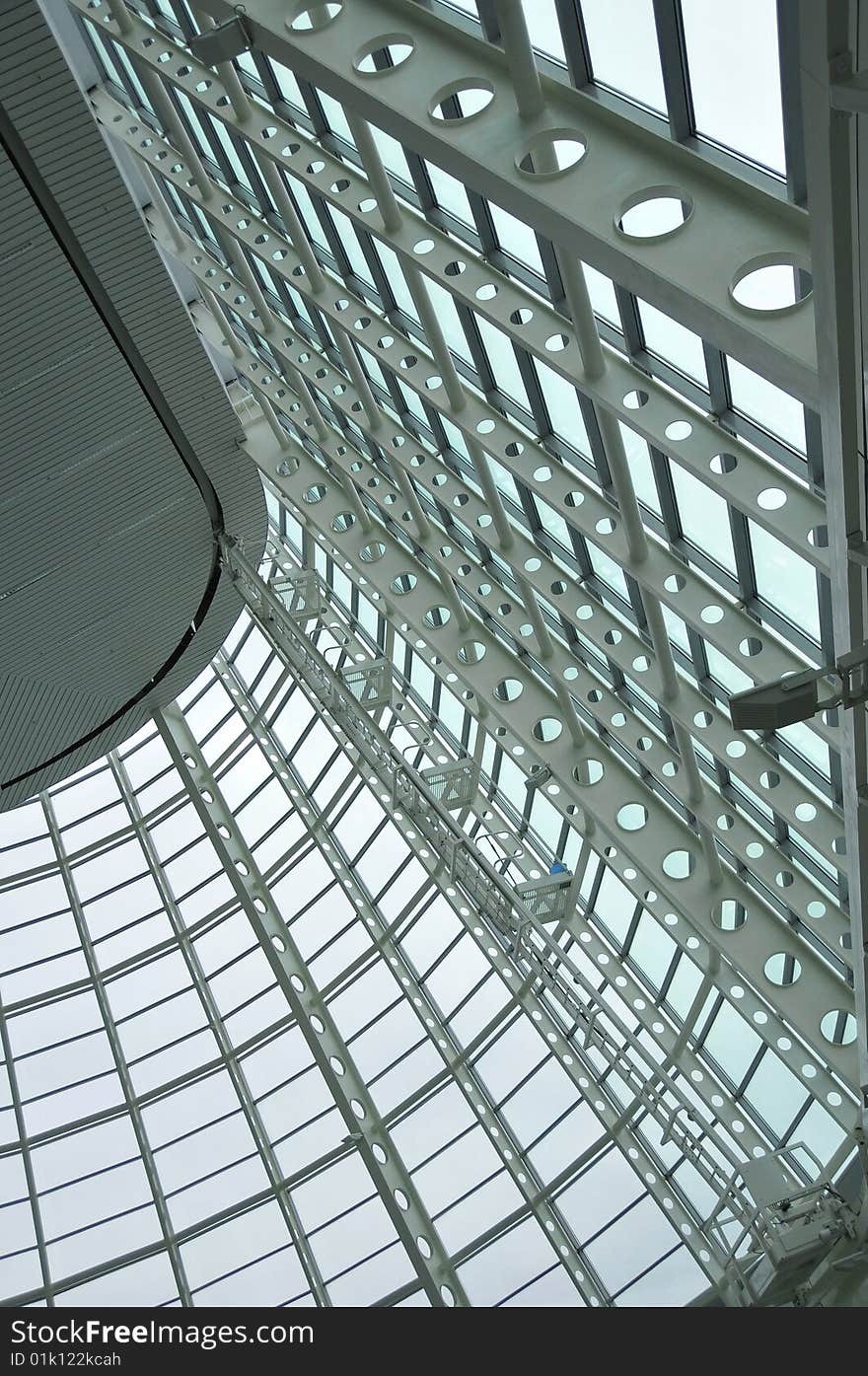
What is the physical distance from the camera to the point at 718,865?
61.9 ft

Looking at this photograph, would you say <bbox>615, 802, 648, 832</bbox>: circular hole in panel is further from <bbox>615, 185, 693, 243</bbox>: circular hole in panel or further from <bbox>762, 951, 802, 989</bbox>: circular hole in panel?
<bbox>615, 185, 693, 243</bbox>: circular hole in panel

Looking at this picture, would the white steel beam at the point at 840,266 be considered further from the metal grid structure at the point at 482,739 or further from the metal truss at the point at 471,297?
the metal truss at the point at 471,297

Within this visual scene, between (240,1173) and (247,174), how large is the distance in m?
24.7

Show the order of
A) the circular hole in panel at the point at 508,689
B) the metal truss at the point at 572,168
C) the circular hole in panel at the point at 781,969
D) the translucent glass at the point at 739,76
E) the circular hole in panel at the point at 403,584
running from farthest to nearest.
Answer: the circular hole in panel at the point at 403,584 → the circular hole in panel at the point at 508,689 → the circular hole in panel at the point at 781,969 → the translucent glass at the point at 739,76 → the metal truss at the point at 572,168

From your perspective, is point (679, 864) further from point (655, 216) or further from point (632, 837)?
point (655, 216)

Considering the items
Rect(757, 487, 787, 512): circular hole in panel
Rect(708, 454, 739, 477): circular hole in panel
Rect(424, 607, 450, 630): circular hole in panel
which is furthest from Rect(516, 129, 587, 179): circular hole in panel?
Rect(424, 607, 450, 630): circular hole in panel

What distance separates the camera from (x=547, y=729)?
22.2m

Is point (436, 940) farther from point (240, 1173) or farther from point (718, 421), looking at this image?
point (718, 421)

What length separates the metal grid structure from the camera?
9625mm

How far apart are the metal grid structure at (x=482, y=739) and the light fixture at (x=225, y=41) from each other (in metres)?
0.15

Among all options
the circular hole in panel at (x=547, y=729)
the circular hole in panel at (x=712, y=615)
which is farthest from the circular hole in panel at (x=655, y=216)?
the circular hole in panel at (x=547, y=729)

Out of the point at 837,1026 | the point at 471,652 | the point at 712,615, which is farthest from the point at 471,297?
the point at 837,1026

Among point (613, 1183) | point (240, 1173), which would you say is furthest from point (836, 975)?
point (240, 1173)

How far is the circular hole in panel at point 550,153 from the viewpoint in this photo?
31.0ft
